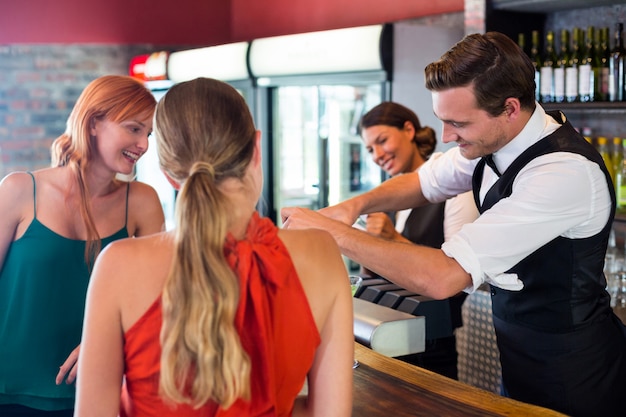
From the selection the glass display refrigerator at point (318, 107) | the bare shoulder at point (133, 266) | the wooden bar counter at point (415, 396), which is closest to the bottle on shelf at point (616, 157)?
the glass display refrigerator at point (318, 107)

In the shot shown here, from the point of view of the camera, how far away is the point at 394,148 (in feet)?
10.9

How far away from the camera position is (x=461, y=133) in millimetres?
1968

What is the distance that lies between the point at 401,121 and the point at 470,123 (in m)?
1.38

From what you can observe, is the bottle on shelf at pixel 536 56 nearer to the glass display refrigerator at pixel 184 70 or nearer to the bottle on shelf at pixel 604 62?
the bottle on shelf at pixel 604 62

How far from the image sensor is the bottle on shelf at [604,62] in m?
3.20

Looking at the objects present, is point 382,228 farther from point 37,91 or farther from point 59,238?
point 37,91

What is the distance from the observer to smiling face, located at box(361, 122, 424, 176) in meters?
3.31

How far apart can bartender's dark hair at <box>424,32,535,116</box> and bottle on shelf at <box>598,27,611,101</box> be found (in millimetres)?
1422

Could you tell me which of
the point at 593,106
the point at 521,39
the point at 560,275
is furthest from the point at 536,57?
the point at 560,275

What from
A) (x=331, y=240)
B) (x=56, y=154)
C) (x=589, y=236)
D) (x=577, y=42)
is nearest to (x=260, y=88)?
(x=577, y=42)

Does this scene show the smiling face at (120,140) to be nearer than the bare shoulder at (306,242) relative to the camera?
No

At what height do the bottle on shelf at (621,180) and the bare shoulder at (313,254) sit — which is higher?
the bottle on shelf at (621,180)

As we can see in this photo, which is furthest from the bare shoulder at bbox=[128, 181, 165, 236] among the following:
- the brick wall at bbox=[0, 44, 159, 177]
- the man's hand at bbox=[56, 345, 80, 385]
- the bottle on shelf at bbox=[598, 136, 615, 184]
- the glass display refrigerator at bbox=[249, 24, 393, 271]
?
the brick wall at bbox=[0, 44, 159, 177]

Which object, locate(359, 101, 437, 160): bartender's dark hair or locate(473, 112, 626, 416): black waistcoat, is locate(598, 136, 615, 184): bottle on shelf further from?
locate(473, 112, 626, 416): black waistcoat
